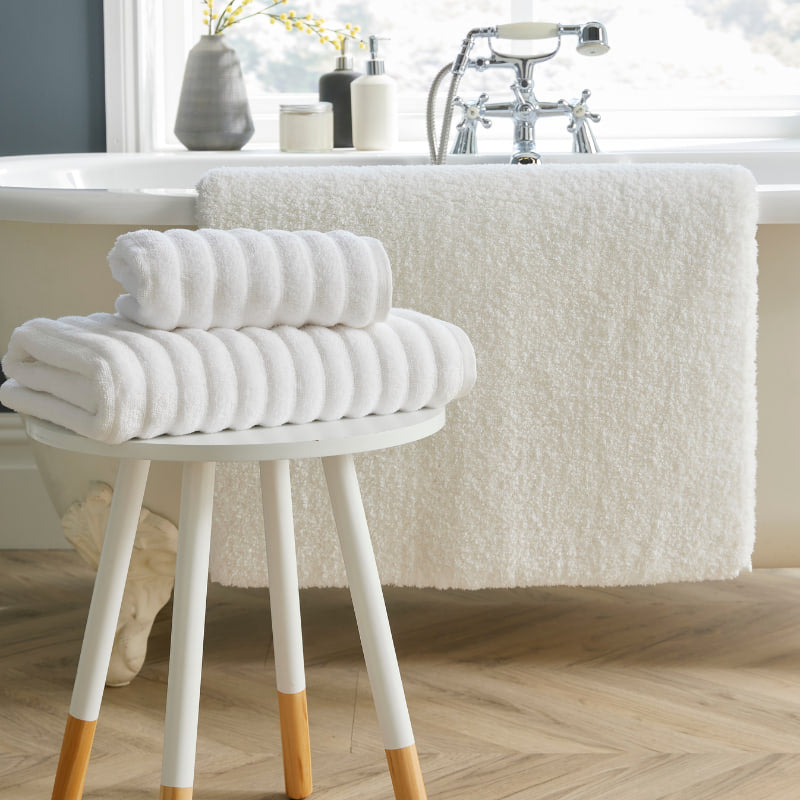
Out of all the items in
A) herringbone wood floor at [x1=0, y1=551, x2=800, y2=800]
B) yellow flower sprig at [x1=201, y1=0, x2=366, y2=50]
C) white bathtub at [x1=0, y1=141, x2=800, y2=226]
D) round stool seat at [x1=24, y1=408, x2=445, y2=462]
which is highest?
yellow flower sprig at [x1=201, y1=0, x2=366, y2=50]

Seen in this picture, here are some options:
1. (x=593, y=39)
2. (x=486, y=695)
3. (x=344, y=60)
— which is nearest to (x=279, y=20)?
(x=344, y=60)

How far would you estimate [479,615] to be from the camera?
5.44ft

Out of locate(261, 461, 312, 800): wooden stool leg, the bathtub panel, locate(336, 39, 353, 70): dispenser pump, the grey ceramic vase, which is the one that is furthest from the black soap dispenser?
locate(261, 461, 312, 800): wooden stool leg

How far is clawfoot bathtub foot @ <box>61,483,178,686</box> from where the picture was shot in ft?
4.44

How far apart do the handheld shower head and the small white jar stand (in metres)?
0.51

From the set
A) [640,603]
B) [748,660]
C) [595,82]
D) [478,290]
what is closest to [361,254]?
[478,290]

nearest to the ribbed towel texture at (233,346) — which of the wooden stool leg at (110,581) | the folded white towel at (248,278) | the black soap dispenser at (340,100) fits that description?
the folded white towel at (248,278)

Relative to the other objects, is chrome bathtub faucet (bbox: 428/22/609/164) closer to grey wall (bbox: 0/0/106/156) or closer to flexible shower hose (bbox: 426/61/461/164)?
flexible shower hose (bbox: 426/61/461/164)

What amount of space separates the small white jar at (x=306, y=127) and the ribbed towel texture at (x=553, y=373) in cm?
88

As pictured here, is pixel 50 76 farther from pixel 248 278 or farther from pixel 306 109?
pixel 248 278

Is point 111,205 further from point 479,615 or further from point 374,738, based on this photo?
point 479,615

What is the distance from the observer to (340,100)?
221 centimetres

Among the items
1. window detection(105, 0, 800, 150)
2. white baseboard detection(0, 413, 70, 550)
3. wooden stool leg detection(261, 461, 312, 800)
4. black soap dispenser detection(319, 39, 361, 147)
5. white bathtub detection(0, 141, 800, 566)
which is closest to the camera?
wooden stool leg detection(261, 461, 312, 800)

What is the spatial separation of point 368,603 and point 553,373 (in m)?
0.45
